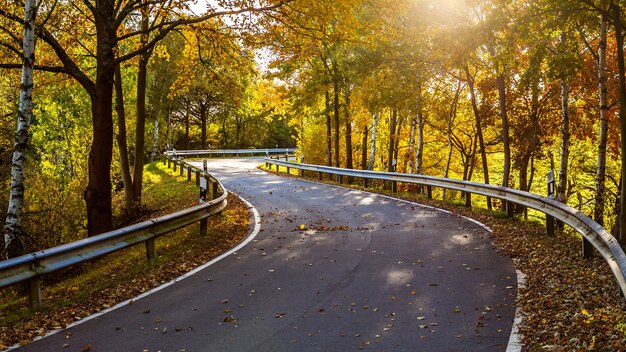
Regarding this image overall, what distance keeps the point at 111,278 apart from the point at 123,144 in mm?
8775

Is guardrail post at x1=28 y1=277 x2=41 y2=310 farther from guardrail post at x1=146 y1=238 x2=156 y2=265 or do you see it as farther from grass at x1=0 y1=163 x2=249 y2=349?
guardrail post at x1=146 y1=238 x2=156 y2=265

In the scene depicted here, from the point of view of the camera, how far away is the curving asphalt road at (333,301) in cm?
531

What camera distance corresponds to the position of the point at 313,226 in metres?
12.4

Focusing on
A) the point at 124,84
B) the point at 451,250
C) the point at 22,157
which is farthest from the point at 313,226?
the point at 124,84

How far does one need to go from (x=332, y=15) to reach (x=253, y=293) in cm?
823

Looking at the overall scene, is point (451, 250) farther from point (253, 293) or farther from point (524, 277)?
point (253, 293)

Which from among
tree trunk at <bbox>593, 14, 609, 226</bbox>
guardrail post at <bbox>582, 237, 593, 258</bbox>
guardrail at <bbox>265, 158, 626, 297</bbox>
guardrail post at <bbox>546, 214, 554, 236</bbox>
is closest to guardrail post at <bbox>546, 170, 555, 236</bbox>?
guardrail post at <bbox>546, 214, 554, 236</bbox>

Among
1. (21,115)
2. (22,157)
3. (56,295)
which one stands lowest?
(56,295)

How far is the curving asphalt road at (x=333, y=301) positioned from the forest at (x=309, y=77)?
12.3 ft

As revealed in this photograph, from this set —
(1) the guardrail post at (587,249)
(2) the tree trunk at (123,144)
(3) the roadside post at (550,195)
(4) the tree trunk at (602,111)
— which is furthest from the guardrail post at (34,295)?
(4) the tree trunk at (602,111)

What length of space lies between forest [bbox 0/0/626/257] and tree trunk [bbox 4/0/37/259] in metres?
0.02

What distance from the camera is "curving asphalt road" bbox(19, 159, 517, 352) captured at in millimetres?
5312

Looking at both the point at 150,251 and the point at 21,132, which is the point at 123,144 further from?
the point at 150,251

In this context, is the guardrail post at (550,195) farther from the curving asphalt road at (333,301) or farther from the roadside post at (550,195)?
the curving asphalt road at (333,301)
